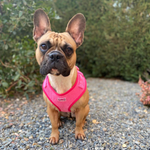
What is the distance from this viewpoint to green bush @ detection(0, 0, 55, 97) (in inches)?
132

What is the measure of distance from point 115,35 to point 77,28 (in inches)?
158

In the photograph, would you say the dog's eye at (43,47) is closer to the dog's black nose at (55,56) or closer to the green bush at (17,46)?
the dog's black nose at (55,56)

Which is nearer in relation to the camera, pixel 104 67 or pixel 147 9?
pixel 147 9

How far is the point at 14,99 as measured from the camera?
3768 mm

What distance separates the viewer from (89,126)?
2627mm

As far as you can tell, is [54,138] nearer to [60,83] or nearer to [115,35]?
[60,83]

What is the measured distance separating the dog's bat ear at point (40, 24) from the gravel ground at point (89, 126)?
1.58 meters

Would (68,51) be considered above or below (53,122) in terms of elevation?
above

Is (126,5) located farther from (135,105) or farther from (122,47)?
(135,105)

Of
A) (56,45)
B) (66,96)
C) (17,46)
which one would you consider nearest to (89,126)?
(66,96)

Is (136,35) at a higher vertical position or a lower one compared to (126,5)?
lower

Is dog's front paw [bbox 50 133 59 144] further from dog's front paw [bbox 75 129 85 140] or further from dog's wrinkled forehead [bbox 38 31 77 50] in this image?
dog's wrinkled forehead [bbox 38 31 77 50]

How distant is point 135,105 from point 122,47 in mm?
2781

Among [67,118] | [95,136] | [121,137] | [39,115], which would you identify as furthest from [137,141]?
[39,115]
